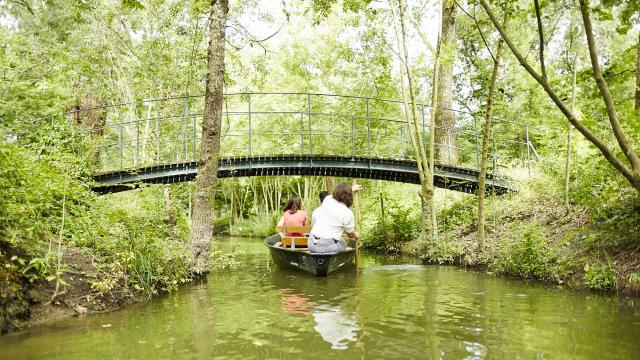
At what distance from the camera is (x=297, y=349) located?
14.4 ft

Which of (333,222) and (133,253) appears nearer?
(133,253)

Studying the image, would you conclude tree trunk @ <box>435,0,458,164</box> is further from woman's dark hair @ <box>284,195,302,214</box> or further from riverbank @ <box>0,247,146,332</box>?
riverbank @ <box>0,247,146,332</box>

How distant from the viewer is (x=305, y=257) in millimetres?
9148

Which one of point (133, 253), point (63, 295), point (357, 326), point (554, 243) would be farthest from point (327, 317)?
point (554, 243)

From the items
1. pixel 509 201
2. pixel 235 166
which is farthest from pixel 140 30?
pixel 509 201

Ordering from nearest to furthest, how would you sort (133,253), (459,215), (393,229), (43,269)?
(43,269) → (133,253) → (459,215) → (393,229)

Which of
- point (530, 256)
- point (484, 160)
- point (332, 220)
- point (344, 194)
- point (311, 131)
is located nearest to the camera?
point (530, 256)

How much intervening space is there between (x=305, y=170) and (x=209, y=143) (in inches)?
213

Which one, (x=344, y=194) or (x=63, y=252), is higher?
(x=344, y=194)

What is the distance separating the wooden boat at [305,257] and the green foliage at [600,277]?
402 cm

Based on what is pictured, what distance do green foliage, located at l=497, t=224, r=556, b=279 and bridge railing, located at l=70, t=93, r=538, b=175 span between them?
6.28 metres

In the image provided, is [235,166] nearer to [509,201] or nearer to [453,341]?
[509,201]

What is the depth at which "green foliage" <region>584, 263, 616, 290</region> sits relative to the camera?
686cm

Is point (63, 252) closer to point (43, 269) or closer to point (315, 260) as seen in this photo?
point (43, 269)
